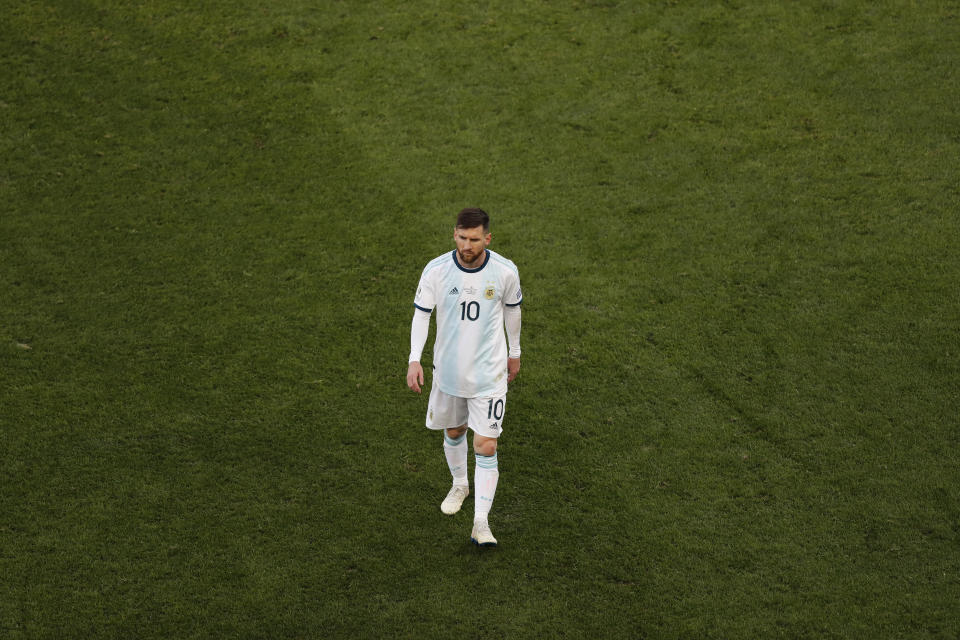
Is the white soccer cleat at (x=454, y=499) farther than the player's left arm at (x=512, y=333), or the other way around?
the white soccer cleat at (x=454, y=499)

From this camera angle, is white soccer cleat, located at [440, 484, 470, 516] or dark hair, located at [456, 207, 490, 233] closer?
dark hair, located at [456, 207, 490, 233]

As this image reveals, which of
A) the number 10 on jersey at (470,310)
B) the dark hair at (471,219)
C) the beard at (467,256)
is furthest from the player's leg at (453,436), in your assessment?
the dark hair at (471,219)

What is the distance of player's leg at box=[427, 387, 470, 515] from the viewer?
489cm

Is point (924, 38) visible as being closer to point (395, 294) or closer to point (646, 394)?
point (646, 394)

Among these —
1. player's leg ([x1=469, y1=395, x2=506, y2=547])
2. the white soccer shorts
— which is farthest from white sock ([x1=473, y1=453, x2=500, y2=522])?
the white soccer shorts

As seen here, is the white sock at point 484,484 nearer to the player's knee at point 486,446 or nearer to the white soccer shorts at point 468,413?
the player's knee at point 486,446


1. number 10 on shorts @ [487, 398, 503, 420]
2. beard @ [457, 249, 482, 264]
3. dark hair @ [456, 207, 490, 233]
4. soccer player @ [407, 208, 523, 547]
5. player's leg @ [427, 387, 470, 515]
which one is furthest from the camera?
player's leg @ [427, 387, 470, 515]

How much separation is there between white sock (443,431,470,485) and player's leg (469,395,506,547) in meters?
0.25

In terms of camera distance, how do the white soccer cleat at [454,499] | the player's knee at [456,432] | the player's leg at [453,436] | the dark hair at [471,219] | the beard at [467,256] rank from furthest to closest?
the white soccer cleat at [454,499] < the player's knee at [456,432] < the player's leg at [453,436] < the beard at [467,256] < the dark hair at [471,219]

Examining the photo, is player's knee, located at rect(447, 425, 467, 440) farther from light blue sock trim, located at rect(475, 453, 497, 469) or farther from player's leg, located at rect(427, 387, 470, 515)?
light blue sock trim, located at rect(475, 453, 497, 469)

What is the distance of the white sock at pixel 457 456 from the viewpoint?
5.12m

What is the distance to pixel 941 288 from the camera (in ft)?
21.0

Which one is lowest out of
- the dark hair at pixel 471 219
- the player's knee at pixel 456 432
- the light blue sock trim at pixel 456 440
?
the light blue sock trim at pixel 456 440

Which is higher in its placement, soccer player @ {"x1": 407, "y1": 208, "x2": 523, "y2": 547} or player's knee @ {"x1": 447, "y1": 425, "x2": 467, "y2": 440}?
soccer player @ {"x1": 407, "y1": 208, "x2": 523, "y2": 547}
